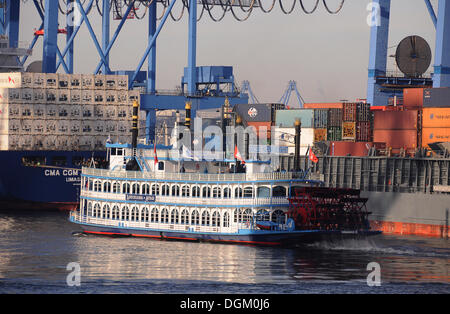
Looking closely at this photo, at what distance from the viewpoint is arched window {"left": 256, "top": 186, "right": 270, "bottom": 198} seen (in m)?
59.6

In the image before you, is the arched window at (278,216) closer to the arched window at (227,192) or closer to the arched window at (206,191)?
the arched window at (227,192)

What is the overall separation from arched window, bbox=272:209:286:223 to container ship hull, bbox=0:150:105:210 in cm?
3414

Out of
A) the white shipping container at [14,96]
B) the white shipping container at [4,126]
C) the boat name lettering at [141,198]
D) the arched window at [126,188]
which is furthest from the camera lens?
the white shipping container at [14,96]

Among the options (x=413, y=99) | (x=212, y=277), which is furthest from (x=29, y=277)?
(x=413, y=99)

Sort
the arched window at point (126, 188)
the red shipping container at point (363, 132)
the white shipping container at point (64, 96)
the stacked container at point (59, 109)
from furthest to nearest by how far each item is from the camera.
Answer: the white shipping container at point (64, 96) < the stacked container at point (59, 109) < the red shipping container at point (363, 132) < the arched window at point (126, 188)

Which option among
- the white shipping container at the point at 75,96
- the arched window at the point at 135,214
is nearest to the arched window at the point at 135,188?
the arched window at the point at 135,214

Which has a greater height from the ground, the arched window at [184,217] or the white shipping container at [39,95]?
the white shipping container at [39,95]

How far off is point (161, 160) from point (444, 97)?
26.4 metres

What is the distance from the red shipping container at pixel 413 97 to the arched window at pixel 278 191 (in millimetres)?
22966

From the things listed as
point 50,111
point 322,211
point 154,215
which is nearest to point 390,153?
point 322,211

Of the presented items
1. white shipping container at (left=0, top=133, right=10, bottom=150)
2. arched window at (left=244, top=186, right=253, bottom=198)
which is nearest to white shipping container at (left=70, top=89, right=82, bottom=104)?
white shipping container at (left=0, top=133, right=10, bottom=150)

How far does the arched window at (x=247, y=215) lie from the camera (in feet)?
197

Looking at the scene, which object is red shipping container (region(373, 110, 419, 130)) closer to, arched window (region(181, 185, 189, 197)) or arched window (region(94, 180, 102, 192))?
arched window (region(181, 185, 189, 197))
